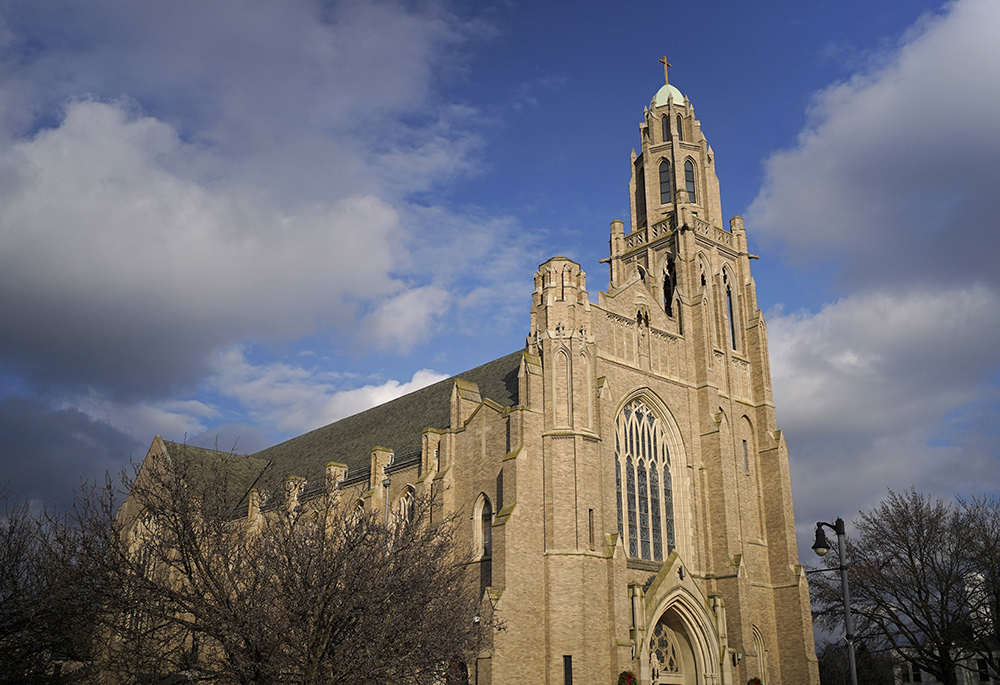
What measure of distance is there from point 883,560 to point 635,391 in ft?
51.9

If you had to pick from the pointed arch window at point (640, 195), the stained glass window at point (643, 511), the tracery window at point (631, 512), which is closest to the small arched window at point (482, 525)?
the tracery window at point (631, 512)

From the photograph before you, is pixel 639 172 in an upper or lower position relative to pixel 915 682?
upper

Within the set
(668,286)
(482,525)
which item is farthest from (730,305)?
(482,525)

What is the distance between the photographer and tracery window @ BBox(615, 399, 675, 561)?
34.3m

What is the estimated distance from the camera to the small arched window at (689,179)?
4441cm

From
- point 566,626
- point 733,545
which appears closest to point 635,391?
point 733,545

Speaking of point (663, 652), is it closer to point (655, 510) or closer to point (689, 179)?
point (655, 510)

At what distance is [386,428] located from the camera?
4803cm

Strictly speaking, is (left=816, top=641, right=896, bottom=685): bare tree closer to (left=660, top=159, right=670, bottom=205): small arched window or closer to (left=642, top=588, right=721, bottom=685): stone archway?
(left=642, top=588, right=721, bottom=685): stone archway

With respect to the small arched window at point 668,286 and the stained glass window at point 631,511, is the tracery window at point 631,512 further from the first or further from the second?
the small arched window at point 668,286

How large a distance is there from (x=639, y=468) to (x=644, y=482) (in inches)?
24.4

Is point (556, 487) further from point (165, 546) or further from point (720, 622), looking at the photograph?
point (165, 546)

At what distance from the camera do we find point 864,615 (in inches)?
1585

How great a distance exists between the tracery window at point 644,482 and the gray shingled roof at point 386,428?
5.03 m
